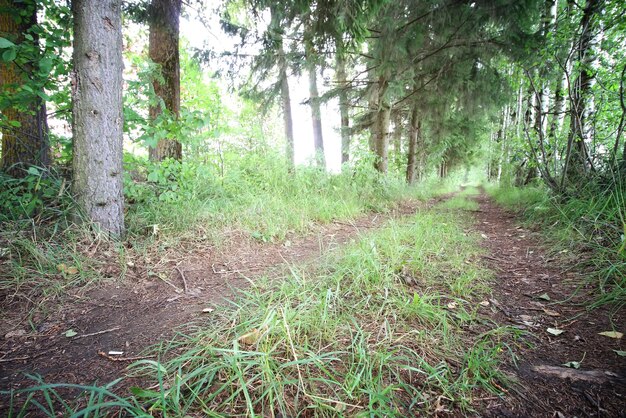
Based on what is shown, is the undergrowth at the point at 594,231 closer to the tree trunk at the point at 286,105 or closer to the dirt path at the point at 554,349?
the dirt path at the point at 554,349

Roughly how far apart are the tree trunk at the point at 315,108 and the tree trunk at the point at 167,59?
2193mm

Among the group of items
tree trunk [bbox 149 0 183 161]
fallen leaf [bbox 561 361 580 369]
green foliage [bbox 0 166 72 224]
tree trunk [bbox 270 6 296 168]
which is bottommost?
fallen leaf [bbox 561 361 580 369]

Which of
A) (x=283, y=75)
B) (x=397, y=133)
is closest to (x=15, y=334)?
(x=283, y=75)

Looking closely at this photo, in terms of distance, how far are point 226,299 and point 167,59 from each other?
4.35 meters

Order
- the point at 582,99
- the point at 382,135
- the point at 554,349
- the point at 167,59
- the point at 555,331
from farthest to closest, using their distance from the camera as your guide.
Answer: the point at 382,135, the point at 167,59, the point at 582,99, the point at 555,331, the point at 554,349

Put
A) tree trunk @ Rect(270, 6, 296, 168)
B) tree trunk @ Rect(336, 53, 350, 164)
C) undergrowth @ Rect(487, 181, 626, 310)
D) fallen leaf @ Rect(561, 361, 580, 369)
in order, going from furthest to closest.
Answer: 1. tree trunk @ Rect(336, 53, 350, 164)
2. tree trunk @ Rect(270, 6, 296, 168)
3. undergrowth @ Rect(487, 181, 626, 310)
4. fallen leaf @ Rect(561, 361, 580, 369)

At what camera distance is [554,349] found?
1.48 metres

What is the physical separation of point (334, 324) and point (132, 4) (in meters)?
5.29

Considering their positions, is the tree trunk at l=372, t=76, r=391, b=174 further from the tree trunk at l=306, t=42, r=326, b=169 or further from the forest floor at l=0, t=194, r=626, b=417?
the forest floor at l=0, t=194, r=626, b=417

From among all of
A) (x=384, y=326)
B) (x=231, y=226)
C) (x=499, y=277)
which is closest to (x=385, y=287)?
(x=384, y=326)

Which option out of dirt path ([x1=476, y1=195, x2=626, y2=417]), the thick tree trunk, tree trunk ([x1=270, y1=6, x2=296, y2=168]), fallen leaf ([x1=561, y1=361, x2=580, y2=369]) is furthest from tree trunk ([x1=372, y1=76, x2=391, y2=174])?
fallen leaf ([x1=561, y1=361, x2=580, y2=369])

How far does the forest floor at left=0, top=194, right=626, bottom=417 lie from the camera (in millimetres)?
1199

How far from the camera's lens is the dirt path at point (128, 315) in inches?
54.7

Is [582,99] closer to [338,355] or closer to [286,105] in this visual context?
[338,355]
